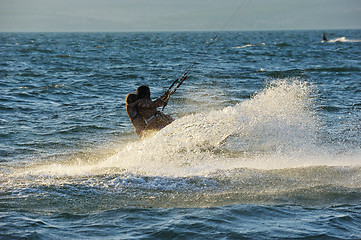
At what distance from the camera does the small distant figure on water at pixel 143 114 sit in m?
7.65

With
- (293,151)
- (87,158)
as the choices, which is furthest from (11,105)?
(293,151)

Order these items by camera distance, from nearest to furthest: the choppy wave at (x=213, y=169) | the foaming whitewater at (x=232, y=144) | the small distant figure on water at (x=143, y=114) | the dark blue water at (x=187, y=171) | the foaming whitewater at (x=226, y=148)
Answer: the dark blue water at (x=187, y=171)
the choppy wave at (x=213, y=169)
the foaming whitewater at (x=226, y=148)
the foaming whitewater at (x=232, y=144)
the small distant figure on water at (x=143, y=114)

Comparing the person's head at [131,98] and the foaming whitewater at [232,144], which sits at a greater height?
the person's head at [131,98]

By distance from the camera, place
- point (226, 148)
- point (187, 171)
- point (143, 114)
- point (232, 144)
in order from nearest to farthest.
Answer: point (187, 171) < point (143, 114) < point (226, 148) < point (232, 144)

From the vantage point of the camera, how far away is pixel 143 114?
303 inches

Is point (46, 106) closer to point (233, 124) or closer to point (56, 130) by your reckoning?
point (56, 130)

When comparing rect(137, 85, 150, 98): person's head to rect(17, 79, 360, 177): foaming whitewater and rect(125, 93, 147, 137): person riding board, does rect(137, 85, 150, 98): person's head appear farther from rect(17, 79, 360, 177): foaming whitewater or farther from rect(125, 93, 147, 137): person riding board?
rect(17, 79, 360, 177): foaming whitewater

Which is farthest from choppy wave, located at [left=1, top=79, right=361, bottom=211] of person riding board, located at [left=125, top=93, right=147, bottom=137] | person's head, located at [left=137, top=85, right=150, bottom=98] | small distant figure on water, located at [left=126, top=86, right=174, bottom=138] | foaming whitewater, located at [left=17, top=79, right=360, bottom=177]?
person's head, located at [left=137, top=85, right=150, bottom=98]

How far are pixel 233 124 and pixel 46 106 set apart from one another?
7058 mm

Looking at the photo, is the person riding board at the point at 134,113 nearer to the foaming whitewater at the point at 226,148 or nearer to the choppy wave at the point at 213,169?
the foaming whitewater at the point at 226,148

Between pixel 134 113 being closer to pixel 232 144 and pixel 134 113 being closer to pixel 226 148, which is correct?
pixel 226 148

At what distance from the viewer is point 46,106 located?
1272cm

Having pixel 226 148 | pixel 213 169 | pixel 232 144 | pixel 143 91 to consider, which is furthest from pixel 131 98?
pixel 213 169


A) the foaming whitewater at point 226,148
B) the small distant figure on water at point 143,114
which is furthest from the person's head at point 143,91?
the foaming whitewater at point 226,148
